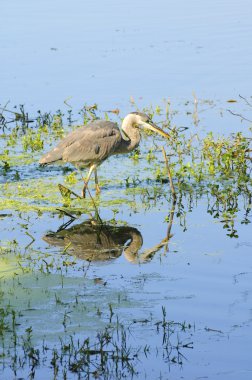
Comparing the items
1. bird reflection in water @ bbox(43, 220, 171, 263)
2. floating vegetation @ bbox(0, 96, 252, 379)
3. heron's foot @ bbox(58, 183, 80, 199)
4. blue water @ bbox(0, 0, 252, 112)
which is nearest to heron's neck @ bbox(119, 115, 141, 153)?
floating vegetation @ bbox(0, 96, 252, 379)

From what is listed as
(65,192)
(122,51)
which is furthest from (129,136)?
(122,51)

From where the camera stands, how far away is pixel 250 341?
672cm

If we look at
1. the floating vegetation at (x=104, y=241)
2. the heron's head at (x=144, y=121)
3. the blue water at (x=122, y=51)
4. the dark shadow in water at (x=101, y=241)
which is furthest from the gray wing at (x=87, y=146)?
the blue water at (x=122, y=51)

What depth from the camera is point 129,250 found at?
8.91 meters

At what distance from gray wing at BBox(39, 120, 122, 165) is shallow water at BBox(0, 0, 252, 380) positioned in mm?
340

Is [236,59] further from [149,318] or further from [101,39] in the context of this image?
[149,318]

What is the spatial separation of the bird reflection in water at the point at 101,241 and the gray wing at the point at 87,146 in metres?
1.31

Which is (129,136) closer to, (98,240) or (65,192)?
(65,192)

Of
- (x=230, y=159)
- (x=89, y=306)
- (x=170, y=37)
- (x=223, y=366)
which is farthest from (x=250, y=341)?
(x=170, y=37)

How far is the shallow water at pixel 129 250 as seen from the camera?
6.58 metres

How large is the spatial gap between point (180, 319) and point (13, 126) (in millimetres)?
7470

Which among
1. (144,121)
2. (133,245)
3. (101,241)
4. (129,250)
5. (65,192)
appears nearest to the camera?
(129,250)

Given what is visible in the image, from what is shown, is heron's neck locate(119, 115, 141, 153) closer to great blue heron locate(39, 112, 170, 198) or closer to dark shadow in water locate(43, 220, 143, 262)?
great blue heron locate(39, 112, 170, 198)

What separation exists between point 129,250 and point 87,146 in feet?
7.80
